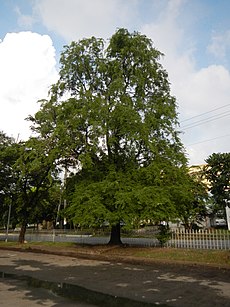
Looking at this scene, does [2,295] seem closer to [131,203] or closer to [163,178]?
[131,203]

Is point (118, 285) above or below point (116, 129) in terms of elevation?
below

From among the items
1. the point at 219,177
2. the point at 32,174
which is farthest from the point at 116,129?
the point at 219,177

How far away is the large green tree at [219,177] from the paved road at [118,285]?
74.8ft

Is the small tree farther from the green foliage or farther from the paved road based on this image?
the paved road

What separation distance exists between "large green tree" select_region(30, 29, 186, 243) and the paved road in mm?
→ 3756

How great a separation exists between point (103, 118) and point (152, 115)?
113 inches

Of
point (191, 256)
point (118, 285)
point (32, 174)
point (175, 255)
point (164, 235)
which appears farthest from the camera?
point (32, 174)

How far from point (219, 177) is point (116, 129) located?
781 inches

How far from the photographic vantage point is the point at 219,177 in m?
32.5

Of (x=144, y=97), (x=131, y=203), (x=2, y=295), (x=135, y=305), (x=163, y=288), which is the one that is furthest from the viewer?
(x=144, y=97)

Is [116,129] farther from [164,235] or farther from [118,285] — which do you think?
[118,285]

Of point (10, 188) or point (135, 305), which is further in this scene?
point (10, 188)

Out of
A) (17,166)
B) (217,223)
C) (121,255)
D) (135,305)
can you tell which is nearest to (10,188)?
(17,166)

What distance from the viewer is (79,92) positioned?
1814cm
